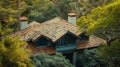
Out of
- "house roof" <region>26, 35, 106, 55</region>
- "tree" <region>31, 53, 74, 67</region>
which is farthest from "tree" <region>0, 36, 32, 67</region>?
"house roof" <region>26, 35, 106, 55</region>

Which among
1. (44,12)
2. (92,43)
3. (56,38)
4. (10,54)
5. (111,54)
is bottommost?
(44,12)

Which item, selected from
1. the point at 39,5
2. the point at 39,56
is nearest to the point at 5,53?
the point at 39,56

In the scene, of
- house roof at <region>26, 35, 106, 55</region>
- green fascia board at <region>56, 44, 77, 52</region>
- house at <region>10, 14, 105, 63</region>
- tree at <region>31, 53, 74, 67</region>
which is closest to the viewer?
tree at <region>31, 53, 74, 67</region>

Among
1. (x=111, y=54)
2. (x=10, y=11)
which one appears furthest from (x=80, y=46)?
(x=10, y=11)

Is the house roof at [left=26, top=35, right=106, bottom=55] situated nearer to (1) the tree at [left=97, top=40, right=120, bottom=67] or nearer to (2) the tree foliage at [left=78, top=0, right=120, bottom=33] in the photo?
(1) the tree at [left=97, top=40, right=120, bottom=67]

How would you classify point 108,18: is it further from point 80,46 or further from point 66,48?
point 80,46

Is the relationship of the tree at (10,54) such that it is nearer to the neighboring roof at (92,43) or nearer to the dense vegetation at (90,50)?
the dense vegetation at (90,50)

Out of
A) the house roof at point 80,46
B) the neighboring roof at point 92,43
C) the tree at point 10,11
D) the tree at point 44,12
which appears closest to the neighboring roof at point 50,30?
the house roof at point 80,46
